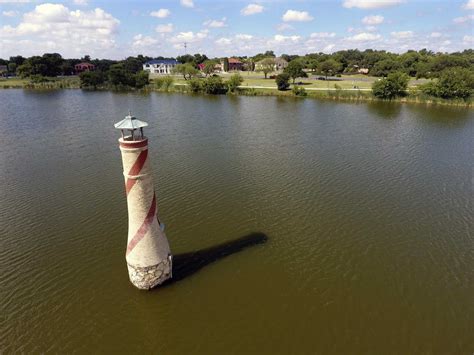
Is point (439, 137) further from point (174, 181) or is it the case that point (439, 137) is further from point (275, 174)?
point (174, 181)

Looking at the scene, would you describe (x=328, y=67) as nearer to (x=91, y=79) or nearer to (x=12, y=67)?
(x=91, y=79)

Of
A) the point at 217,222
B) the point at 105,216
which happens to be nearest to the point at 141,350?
the point at 217,222

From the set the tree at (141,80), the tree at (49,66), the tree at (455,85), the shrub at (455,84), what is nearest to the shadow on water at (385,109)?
the tree at (455,85)

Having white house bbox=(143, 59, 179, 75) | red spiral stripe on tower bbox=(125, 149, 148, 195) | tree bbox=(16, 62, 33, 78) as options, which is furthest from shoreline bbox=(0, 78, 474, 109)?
red spiral stripe on tower bbox=(125, 149, 148, 195)

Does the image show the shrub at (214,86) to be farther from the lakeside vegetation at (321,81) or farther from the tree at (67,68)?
the tree at (67,68)

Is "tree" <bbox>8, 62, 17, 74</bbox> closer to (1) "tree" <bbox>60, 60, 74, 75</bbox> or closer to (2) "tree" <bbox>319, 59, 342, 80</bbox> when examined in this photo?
(1) "tree" <bbox>60, 60, 74, 75</bbox>

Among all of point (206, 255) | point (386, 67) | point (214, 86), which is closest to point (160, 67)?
point (214, 86)
